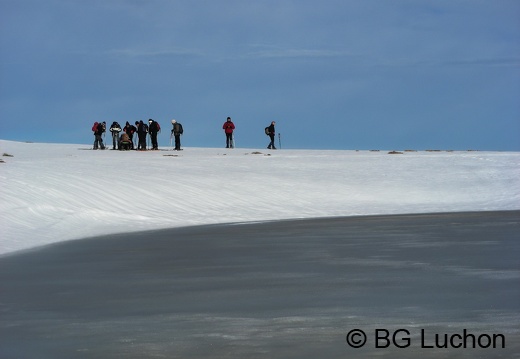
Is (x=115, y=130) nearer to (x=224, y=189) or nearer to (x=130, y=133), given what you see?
(x=130, y=133)

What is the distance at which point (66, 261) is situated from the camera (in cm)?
1243

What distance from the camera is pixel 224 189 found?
25766 mm

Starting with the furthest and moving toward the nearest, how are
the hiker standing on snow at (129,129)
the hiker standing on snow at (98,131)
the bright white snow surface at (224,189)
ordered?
the hiker standing on snow at (98,131), the hiker standing on snow at (129,129), the bright white snow surface at (224,189)

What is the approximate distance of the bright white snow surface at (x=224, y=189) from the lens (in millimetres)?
19188

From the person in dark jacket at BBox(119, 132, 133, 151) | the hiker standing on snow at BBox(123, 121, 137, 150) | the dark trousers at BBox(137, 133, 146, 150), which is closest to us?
the dark trousers at BBox(137, 133, 146, 150)

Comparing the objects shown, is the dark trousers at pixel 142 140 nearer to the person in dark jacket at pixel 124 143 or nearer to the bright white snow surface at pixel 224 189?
the person in dark jacket at pixel 124 143

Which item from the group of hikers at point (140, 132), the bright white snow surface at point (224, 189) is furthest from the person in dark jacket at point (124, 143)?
the bright white snow surface at point (224, 189)

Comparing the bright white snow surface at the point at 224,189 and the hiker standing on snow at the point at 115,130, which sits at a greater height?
the hiker standing on snow at the point at 115,130

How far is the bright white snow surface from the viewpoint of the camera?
1919 cm

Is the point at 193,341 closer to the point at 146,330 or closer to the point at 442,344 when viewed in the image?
the point at 146,330

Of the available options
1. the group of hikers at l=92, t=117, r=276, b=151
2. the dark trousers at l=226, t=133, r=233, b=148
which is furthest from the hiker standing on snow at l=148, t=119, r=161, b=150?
the dark trousers at l=226, t=133, r=233, b=148

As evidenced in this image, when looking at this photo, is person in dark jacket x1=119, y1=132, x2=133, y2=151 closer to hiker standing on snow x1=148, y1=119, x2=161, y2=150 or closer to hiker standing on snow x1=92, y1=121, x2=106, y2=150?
hiker standing on snow x1=148, y1=119, x2=161, y2=150

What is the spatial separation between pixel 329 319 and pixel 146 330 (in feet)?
4.29

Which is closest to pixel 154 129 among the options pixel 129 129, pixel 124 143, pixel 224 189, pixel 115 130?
pixel 124 143
